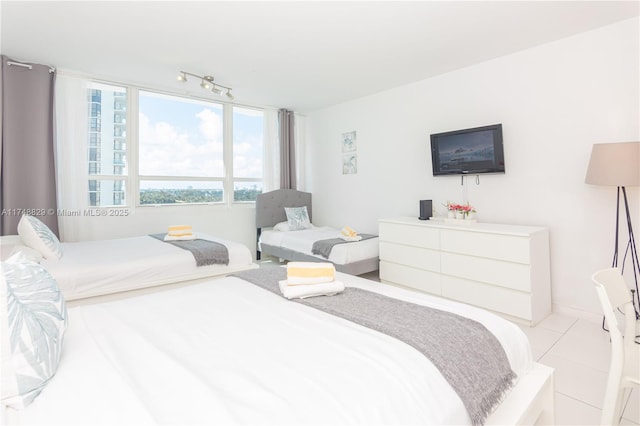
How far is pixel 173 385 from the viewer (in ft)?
3.05

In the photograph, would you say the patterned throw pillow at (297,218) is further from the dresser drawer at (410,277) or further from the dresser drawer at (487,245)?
the dresser drawer at (487,245)

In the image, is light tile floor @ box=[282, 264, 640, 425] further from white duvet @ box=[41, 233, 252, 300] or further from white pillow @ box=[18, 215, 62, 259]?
white pillow @ box=[18, 215, 62, 259]

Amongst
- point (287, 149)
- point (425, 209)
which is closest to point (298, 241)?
point (425, 209)

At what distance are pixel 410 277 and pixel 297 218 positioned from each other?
2.11 meters

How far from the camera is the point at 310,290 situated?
5.57 feet

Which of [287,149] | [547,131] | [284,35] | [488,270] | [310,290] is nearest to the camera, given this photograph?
[310,290]

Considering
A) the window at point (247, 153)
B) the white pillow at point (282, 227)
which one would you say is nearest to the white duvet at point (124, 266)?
the white pillow at point (282, 227)

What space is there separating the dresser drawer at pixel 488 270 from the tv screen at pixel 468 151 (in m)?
0.99

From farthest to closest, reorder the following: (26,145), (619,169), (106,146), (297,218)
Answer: (297,218), (106,146), (26,145), (619,169)

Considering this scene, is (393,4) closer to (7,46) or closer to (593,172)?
(593,172)

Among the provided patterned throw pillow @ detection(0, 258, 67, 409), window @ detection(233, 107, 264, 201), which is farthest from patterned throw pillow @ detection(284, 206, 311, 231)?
patterned throw pillow @ detection(0, 258, 67, 409)

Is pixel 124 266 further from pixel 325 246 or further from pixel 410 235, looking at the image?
pixel 410 235

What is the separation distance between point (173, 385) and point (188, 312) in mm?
622

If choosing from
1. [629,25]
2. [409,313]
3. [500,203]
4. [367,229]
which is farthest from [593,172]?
[367,229]
